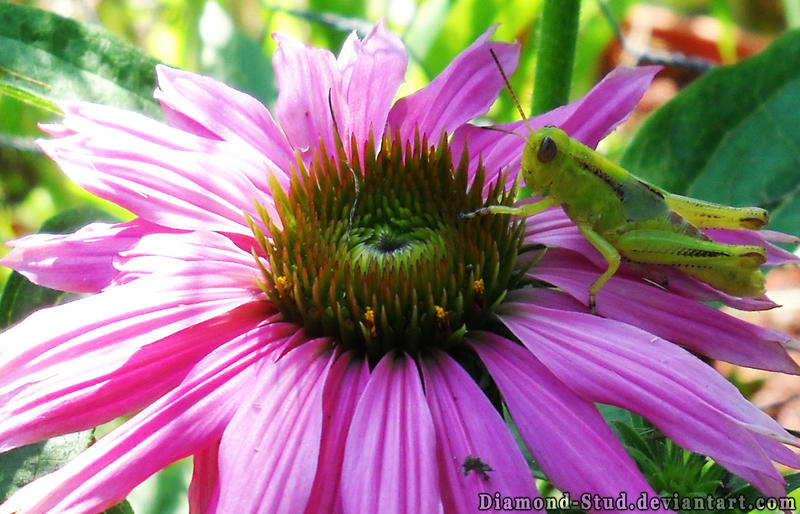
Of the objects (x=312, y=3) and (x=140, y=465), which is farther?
(x=312, y=3)

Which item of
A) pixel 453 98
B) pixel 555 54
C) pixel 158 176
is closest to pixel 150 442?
pixel 158 176

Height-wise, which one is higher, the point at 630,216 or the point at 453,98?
the point at 453,98

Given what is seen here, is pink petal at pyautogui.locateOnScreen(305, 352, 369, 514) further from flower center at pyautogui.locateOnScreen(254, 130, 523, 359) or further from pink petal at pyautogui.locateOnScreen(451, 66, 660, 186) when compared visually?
pink petal at pyautogui.locateOnScreen(451, 66, 660, 186)

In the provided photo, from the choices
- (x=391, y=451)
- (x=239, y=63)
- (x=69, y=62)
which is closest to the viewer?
(x=391, y=451)

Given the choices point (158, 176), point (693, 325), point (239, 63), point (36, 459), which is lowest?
point (36, 459)

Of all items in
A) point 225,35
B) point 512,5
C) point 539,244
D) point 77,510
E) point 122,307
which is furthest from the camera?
point 512,5

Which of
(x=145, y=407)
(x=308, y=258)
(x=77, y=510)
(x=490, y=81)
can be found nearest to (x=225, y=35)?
(x=490, y=81)

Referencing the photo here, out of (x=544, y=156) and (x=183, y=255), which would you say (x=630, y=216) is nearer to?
(x=544, y=156)

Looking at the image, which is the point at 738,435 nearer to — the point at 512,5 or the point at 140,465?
the point at 140,465

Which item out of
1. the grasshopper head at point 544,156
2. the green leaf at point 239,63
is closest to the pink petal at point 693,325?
the grasshopper head at point 544,156
